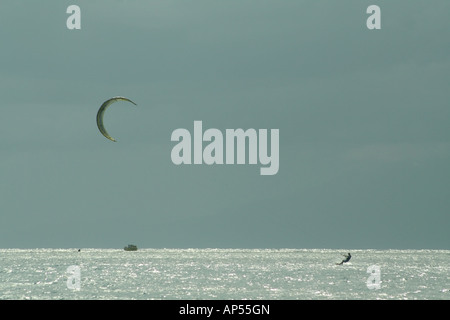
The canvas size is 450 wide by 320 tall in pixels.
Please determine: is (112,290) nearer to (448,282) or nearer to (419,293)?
(419,293)

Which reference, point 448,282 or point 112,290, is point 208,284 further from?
point 448,282

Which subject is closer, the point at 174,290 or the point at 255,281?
the point at 174,290

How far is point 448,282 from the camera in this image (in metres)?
111
